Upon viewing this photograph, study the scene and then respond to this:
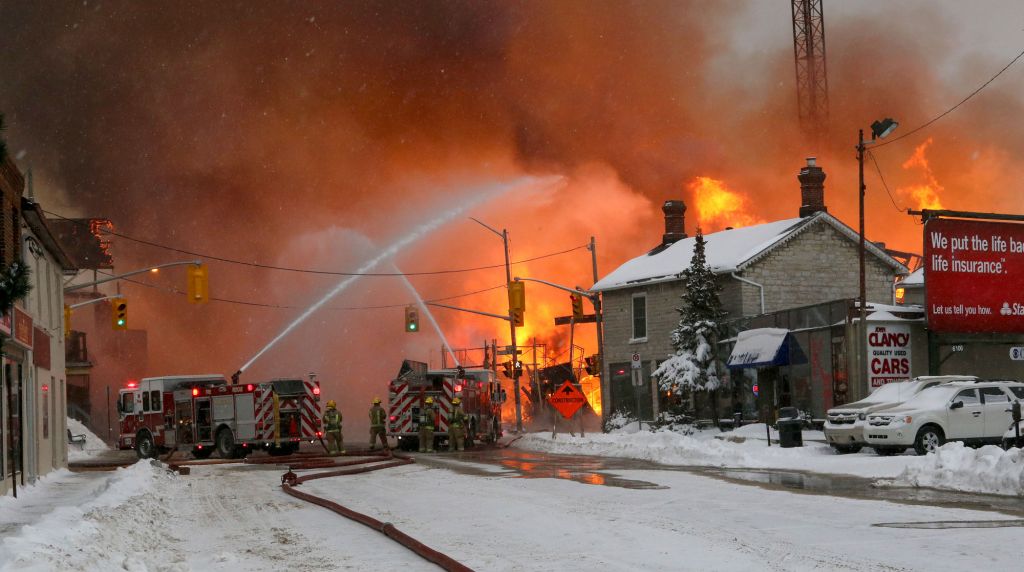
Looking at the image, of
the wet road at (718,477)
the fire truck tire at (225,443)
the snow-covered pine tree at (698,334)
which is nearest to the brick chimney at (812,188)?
the snow-covered pine tree at (698,334)

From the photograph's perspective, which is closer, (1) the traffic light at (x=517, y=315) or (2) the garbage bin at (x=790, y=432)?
(2) the garbage bin at (x=790, y=432)

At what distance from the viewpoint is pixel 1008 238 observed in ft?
111

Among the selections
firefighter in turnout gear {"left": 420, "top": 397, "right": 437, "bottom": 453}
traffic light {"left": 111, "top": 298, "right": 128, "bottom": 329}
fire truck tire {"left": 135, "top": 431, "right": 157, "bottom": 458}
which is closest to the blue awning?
firefighter in turnout gear {"left": 420, "top": 397, "right": 437, "bottom": 453}

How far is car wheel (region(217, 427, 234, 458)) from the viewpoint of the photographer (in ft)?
116

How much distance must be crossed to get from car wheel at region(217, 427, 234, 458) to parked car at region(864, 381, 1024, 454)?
19254mm

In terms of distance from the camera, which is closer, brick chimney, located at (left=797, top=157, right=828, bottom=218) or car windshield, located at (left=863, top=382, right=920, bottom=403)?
car windshield, located at (left=863, top=382, right=920, bottom=403)

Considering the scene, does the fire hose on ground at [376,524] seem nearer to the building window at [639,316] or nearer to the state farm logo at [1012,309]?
the state farm logo at [1012,309]

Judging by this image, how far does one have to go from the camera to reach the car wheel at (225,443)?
35469 millimetres

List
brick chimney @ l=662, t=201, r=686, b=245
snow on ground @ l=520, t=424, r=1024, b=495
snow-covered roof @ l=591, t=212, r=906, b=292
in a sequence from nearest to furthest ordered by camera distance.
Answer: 1. snow on ground @ l=520, t=424, r=1024, b=495
2. snow-covered roof @ l=591, t=212, r=906, b=292
3. brick chimney @ l=662, t=201, r=686, b=245

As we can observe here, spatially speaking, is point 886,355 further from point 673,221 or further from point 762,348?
point 673,221

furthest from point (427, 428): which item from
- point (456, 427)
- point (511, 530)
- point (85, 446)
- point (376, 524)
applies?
point (511, 530)

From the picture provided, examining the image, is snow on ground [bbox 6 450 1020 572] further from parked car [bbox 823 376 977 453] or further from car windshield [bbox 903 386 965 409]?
car windshield [bbox 903 386 965 409]

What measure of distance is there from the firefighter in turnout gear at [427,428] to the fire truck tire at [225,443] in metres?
5.69

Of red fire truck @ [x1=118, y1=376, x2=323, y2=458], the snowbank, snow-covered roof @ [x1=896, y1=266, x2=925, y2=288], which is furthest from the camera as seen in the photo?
snow-covered roof @ [x1=896, y1=266, x2=925, y2=288]
